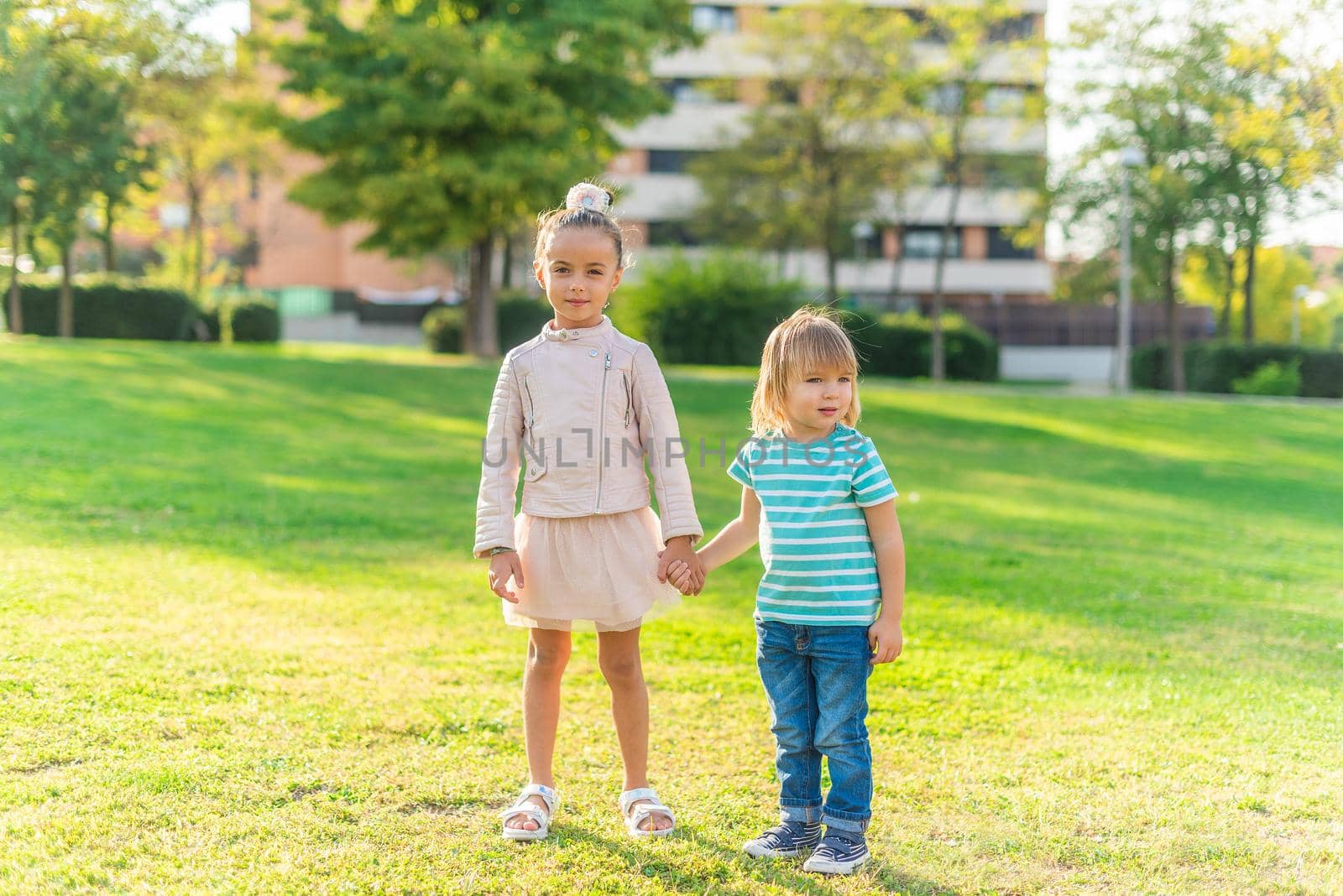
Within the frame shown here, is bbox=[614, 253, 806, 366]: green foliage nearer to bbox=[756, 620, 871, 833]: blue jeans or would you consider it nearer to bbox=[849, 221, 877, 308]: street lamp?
bbox=[849, 221, 877, 308]: street lamp

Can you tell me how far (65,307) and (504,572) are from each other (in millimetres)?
22583

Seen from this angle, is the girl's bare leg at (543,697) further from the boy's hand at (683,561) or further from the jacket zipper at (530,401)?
the jacket zipper at (530,401)

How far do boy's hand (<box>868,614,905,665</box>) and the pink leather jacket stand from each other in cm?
53

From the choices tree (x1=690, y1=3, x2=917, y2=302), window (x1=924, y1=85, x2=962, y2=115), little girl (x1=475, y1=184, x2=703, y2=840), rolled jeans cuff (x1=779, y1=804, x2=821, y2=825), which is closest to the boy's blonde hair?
little girl (x1=475, y1=184, x2=703, y2=840)

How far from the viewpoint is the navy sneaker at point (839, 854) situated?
303 centimetres

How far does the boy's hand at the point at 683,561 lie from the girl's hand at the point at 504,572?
39 centimetres

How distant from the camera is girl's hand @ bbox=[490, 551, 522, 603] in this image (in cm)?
327

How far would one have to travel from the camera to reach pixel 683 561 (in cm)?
329

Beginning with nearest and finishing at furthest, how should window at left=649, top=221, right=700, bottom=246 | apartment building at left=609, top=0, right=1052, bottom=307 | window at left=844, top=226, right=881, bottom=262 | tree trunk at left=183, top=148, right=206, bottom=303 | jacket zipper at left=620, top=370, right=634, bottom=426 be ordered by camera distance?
jacket zipper at left=620, top=370, right=634, bottom=426, tree trunk at left=183, top=148, right=206, bottom=303, window at left=844, top=226, right=881, bottom=262, apartment building at left=609, top=0, right=1052, bottom=307, window at left=649, top=221, right=700, bottom=246

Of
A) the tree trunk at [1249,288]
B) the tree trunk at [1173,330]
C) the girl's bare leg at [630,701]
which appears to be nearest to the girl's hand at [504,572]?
the girl's bare leg at [630,701]

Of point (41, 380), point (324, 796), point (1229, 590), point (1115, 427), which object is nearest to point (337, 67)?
point (41, 380)

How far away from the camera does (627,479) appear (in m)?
3.32

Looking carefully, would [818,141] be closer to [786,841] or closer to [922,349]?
[922,349]

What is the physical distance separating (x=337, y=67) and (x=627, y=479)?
61.4ft
